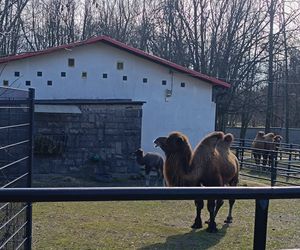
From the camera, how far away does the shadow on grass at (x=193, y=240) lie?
8.26 metres

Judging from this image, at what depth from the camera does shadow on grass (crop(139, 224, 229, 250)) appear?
8258 millimetres

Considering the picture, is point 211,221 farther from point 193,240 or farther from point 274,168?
point 274,168

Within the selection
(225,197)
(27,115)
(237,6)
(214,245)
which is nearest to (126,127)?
(214,245)

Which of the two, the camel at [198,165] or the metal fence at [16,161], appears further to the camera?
the camel at [198,165]

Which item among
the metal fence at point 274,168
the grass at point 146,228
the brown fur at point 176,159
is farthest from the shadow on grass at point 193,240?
the metal fence at point 274,168

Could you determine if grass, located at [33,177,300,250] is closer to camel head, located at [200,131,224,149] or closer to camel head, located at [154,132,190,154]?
camel head, located at [154,132,190,154]

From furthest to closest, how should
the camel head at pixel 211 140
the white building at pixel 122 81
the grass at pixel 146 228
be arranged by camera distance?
the white building at pixel 122 81, the camel head at pixel 211 140, the grass at pixel 146 228

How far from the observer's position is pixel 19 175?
5551mm

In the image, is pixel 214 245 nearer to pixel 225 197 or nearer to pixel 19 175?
pixel 19 175

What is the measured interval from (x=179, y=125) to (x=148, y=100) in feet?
5.63

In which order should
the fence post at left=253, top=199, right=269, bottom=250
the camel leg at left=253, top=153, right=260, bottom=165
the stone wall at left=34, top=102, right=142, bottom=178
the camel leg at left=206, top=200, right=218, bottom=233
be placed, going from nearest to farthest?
1. the fence post at left=253, top=199, right=269, bottom=250
2. the camel leg at left=206, top=200, right=218, bottom=233
3. the stone wall at left=34, top=102, right=142, bottom=178
4. the camel leg at left=253, top=153, right=260, bottom=165

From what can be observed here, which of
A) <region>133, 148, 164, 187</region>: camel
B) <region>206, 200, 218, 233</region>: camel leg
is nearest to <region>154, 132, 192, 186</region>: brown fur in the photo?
<region>206, 200, 218, 233</region>: camel leg

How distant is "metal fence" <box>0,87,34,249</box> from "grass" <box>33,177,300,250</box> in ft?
7.25

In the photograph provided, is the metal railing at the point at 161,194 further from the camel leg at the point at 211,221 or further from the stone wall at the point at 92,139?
the stone wall at the point at 92,139
